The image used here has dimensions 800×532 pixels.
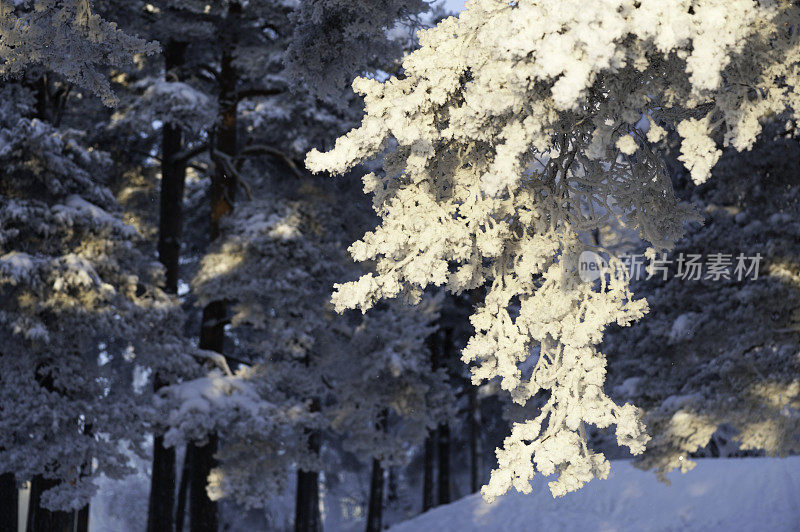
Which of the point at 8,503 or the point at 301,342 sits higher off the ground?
the point at 301,342

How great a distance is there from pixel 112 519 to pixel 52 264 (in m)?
28.4

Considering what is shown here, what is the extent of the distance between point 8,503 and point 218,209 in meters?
6.18

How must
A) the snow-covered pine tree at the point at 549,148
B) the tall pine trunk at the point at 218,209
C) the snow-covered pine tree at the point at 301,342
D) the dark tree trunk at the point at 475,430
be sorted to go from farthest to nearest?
the dark tree trunk at the point at 475,430 < the snow-covered pine tree at the point at 301,342 < the tall pine trunk at the point at 218,209 < the snow-covered pine tree at the point at 549,148

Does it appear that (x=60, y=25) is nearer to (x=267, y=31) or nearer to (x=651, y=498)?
(x=267, y=31)

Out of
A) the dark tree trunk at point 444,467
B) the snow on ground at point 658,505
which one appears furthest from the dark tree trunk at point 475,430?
the snow on ground at point 658,505

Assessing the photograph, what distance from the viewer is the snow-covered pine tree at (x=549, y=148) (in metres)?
4.05

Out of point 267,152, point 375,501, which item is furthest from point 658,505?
point 267,152

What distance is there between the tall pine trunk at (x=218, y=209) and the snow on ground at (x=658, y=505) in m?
5.35

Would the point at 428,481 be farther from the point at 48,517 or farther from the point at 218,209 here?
the point at 48,517

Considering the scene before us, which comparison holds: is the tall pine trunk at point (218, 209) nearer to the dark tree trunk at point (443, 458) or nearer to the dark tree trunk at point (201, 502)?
the dark tree trunk at point (201, 502)

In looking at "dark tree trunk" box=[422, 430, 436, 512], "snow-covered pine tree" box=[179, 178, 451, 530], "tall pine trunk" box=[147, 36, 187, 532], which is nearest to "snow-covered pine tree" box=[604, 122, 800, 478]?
"snow-covered pine tree" box=[179, 178, 451, 530]

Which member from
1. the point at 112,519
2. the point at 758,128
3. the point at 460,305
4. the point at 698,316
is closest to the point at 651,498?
the point at 698,316

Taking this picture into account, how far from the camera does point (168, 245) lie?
15625mm

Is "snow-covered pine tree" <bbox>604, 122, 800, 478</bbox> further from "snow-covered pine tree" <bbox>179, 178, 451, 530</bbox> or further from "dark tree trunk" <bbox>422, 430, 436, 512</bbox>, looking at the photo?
"dark tree trunk" <bbox>422, 430, 436, 512</bbox>
